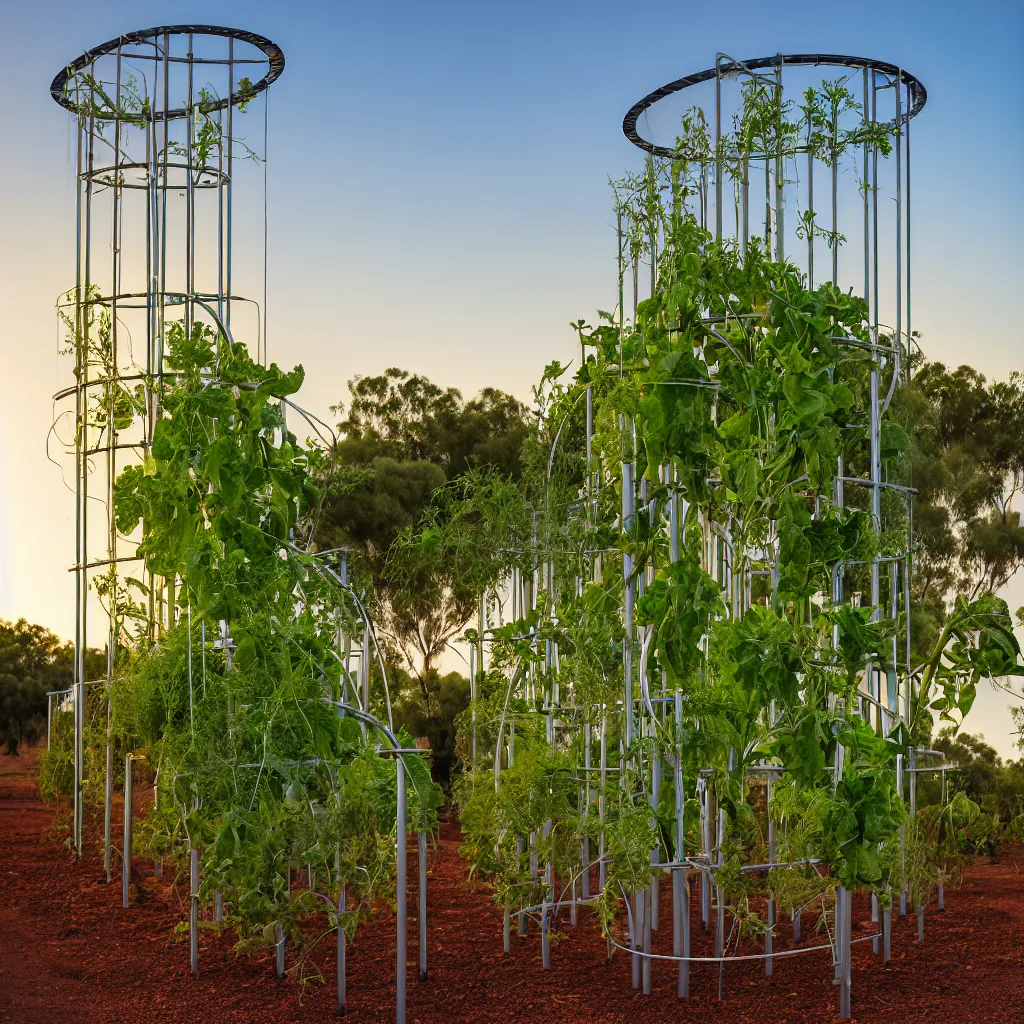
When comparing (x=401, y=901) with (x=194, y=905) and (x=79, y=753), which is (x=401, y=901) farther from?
(x=79, y=753)

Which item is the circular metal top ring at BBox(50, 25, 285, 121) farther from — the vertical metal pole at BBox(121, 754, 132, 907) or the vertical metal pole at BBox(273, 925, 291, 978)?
the vertical metal pole at BBox(273, 925, 291, 978)

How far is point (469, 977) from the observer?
283 inches

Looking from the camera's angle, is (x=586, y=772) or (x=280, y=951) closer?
(x=280, y=951)

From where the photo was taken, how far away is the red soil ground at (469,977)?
6543mm

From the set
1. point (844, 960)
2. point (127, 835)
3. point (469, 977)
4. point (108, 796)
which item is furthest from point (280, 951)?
point (108, 796)

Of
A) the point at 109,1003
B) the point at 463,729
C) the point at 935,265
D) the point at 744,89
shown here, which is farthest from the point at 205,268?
the point at 935,265

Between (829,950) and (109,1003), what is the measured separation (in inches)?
155

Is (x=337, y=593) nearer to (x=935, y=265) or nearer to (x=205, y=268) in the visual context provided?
(x=205, y=268)

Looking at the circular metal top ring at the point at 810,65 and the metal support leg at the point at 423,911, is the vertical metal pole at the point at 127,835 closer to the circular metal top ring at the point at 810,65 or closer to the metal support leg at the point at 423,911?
the metal support leg at the point at 423,911

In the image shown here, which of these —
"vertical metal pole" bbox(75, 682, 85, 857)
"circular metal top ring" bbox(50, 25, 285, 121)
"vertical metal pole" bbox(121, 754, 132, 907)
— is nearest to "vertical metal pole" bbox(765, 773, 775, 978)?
"vertical metal pole" bbox(121, 754, 132, 907)

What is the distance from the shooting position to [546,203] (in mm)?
14109

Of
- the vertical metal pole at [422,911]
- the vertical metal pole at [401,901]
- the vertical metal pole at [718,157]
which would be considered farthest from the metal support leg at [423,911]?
the vertical metal pole at [718,157]

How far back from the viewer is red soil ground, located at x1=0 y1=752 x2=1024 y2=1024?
654 cm

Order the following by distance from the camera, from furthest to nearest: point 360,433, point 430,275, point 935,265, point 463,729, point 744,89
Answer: point 360,433 → point 430,275 → point 935,265 → point 463,729 → point 744,89
